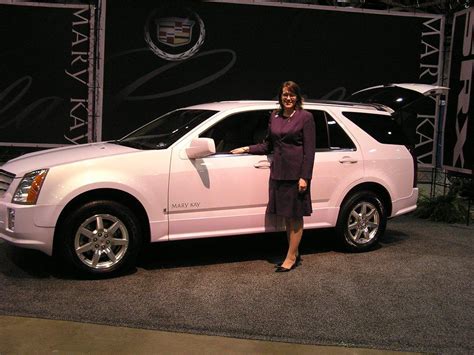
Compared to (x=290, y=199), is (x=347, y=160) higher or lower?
higher

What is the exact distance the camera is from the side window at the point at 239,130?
5.77 meters

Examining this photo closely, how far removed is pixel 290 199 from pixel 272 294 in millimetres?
1030

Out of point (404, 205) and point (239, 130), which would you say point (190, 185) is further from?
point (404, 205)

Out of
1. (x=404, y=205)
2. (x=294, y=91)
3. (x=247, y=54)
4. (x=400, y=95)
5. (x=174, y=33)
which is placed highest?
(x=174, y=33)

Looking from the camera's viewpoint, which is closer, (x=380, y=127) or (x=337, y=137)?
(x=337, y=137)

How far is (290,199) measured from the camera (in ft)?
18.2

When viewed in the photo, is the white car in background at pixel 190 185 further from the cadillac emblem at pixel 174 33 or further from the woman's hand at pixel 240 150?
the cadillac emblem at pixel 174 33

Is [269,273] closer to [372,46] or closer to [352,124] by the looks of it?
[352,124]

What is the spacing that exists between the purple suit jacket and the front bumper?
2.25 metres

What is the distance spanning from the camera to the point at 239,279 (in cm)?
544

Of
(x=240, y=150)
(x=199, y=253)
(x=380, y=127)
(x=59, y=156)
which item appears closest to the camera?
(x=59, y=156)

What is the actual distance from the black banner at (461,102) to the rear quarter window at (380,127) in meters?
2.07

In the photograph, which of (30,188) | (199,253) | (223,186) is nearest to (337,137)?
(223,186)

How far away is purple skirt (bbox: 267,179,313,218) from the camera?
5547 mm
